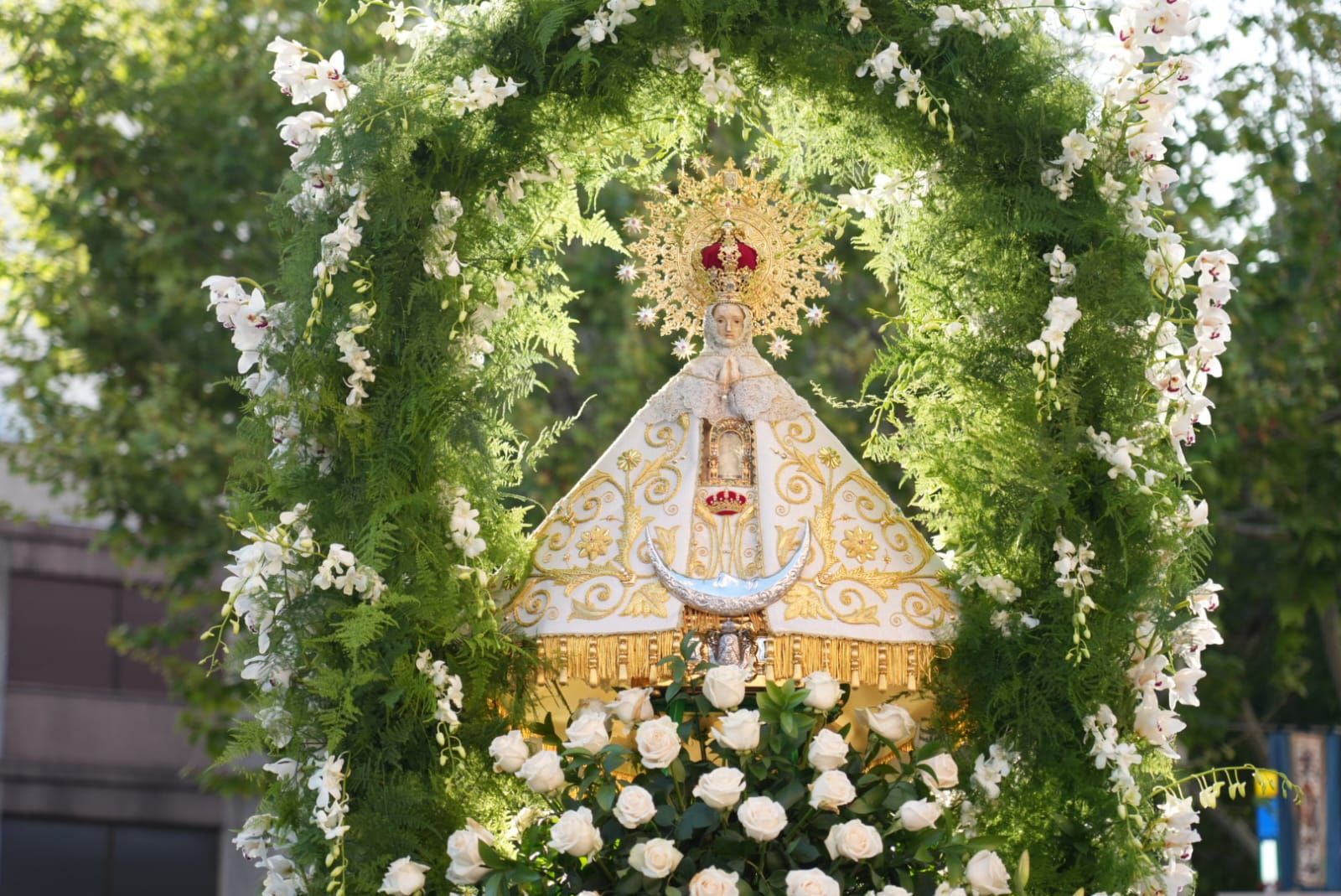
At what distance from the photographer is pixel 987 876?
13.1 ft

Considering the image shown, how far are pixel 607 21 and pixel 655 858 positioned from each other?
1.79m

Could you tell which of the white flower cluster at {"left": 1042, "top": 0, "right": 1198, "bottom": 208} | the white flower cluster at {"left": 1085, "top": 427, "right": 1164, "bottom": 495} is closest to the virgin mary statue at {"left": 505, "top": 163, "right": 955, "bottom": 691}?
the white flower cluster at {"left": 1085, "top": 427, "right": 1164, "bottom": 495}

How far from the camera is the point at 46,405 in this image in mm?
11344

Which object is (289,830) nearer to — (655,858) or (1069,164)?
(655,858)

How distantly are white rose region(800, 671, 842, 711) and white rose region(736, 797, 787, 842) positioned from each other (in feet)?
0.85

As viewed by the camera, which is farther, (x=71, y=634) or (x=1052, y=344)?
(x=71, y=634)

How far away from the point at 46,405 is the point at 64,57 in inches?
74.6

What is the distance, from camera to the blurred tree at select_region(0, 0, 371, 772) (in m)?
11.0

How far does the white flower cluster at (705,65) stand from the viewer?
458 cm

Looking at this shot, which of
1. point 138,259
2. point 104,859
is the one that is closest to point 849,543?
point 138,259

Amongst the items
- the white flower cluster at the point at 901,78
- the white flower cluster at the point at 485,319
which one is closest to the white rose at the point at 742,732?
the white flower cluster at the point at 485,319

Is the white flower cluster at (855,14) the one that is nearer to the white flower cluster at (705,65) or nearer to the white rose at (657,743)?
the white flower cluster at (705,65)

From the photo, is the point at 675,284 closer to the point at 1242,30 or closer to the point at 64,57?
the point at 1242,30

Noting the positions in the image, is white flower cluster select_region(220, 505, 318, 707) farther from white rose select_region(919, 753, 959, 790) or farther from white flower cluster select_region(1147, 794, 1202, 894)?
white flower cluster select_region(1147, 794, 1202, 894)
